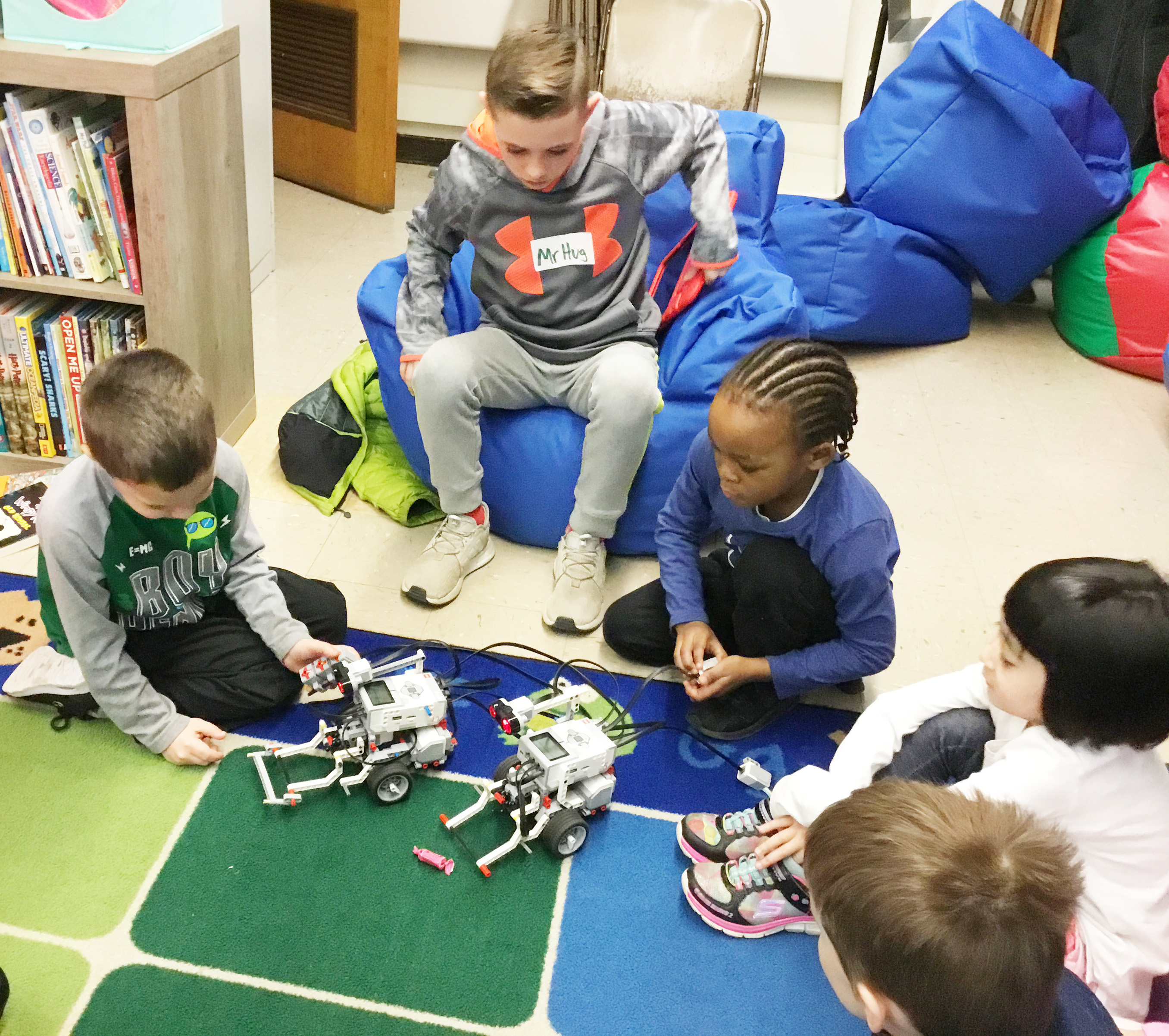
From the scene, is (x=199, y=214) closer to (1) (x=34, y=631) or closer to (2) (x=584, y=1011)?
(1) (x=34, y=631)

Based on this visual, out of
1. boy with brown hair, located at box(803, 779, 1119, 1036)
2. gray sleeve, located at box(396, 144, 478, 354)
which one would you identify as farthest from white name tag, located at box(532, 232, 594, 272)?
boy with brown hair, located at box(803, 779, 1119, 1036)

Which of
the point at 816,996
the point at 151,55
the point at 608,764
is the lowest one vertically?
the point at 816,996

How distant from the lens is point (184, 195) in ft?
6.16

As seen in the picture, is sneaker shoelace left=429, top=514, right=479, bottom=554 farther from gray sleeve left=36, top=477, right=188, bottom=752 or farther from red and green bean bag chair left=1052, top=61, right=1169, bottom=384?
red and green bean bag chair left=1052, top=61, right=1169, bottom=384

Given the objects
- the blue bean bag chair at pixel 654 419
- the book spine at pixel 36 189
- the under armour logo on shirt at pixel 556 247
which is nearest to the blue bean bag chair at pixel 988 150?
the blue bean bag chair at pixel 654 419

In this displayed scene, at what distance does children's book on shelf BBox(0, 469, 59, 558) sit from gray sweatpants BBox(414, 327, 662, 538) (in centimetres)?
74

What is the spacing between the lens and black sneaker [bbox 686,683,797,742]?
1.66 meters

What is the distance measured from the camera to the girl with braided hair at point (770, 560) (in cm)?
142

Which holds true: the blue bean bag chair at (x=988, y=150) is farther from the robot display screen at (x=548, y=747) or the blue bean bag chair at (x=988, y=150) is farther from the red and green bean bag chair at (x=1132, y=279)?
the robot display screen at (x=548, y=747)

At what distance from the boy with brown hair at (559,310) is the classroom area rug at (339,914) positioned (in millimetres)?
480

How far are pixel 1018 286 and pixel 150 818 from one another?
2.69 m

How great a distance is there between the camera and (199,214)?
1955mm

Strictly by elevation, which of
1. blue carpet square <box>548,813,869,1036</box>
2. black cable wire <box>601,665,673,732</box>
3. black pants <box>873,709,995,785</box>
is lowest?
blue carpet square <box>548,813,869,1036</box>

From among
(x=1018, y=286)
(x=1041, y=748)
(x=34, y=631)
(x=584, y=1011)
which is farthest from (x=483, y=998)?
(x=1018, y=286)
